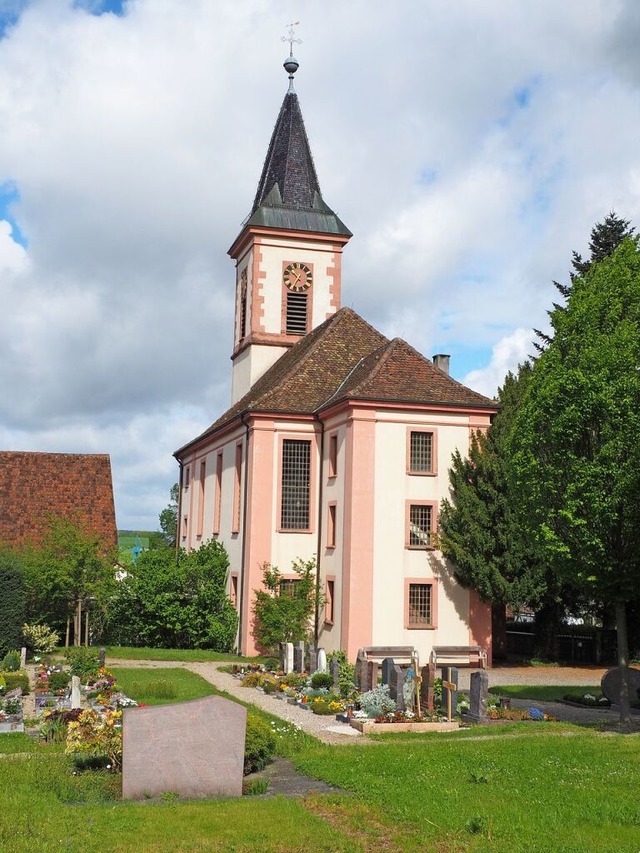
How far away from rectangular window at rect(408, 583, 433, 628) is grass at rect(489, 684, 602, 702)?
13.7ft

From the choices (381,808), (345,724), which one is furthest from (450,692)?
(381,808)

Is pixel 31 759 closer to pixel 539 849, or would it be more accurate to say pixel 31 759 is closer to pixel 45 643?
pixel 539 849

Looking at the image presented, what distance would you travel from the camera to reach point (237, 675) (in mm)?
25625

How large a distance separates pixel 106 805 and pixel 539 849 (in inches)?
192

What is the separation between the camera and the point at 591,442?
17016mm

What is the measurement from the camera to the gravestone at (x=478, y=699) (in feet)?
58.7

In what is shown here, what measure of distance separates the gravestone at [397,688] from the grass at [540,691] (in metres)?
4.34

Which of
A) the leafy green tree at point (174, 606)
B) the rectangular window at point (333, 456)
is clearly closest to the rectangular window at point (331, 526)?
the rectangular window at point (333, 456)

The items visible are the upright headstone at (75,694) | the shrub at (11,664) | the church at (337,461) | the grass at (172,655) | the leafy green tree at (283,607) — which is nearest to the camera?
the upright headstone at (75,694)

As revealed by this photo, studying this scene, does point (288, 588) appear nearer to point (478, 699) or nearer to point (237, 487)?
point (237, 487)

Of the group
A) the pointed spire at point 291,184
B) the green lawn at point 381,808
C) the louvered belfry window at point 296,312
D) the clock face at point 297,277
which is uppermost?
the pointed spire at point 291,184

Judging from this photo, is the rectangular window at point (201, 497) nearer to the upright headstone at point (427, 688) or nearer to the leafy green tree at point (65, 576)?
the leafy green tree at point (65, 576)

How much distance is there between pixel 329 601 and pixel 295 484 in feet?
13.9

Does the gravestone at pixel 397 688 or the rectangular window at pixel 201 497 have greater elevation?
the rectangular window at pixel 201 497
